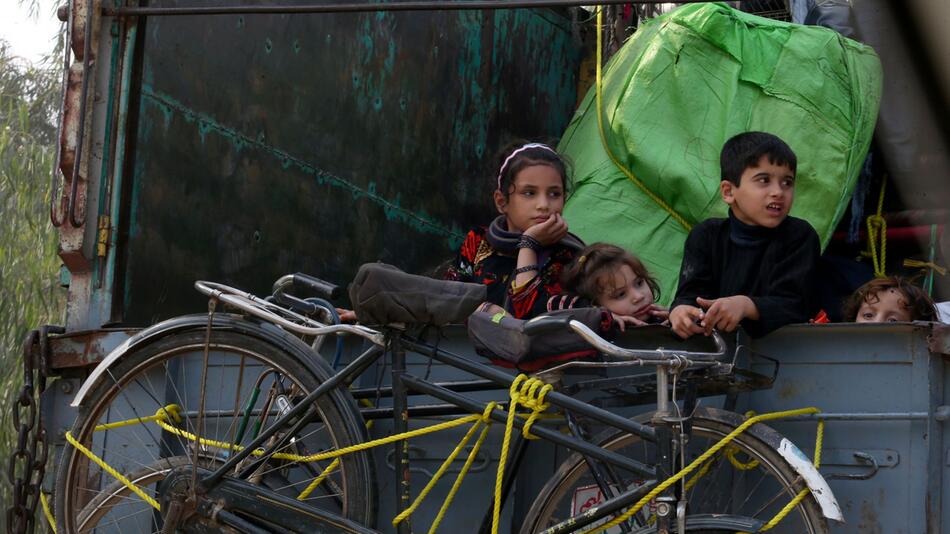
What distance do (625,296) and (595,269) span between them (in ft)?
0.38

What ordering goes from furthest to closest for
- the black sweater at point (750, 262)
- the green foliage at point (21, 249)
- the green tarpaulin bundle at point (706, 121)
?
the green foliage at point (21, 249)
the green tarpaulin bundle at point (706, 121)
the black sweater at point (750, 262)

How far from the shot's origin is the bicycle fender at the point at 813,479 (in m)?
2.61

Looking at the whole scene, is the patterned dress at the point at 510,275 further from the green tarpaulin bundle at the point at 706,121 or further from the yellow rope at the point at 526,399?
the yellow rope at the point at 526,399

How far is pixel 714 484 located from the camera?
9.78ft

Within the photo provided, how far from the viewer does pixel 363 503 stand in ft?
9.91

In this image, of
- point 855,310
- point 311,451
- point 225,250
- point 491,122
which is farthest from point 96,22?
point 855,310

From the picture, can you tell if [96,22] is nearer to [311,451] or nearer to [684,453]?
[311,451]

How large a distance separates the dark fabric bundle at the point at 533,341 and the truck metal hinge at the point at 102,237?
1.26 m

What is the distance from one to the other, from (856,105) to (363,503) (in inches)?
93.6

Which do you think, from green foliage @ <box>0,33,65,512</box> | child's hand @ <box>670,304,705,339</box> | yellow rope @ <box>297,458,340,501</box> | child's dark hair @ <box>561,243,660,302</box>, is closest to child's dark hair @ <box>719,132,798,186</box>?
child's dark hair @ <box>561,243,660,302</box>

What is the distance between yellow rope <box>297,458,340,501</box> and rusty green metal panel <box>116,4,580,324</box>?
859 millimetres

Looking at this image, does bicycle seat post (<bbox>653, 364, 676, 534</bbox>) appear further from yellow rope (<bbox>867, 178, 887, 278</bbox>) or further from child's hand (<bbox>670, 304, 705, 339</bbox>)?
yellow rope (<bbox>867, 178, 887, 278</bbox>)

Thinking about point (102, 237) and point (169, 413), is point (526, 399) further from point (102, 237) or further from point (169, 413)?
point (102, 237)

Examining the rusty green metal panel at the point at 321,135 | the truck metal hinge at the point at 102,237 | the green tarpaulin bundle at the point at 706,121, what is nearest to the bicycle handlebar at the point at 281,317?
the truck metal hinge at the point at 102,237
